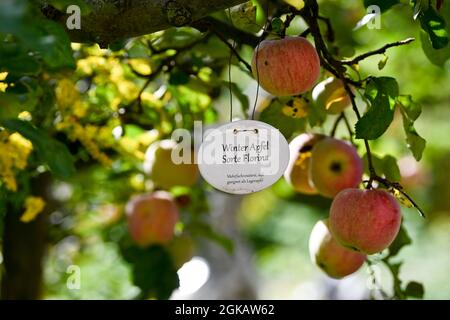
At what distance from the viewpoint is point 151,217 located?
177 centimetres

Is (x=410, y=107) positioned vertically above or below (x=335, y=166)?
above

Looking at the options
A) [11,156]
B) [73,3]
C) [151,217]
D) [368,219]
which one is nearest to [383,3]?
[368,219]

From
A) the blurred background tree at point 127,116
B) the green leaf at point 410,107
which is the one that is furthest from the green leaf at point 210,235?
the green leaf at point 410,107

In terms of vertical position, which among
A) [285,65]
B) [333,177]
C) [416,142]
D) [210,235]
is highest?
[285,65]

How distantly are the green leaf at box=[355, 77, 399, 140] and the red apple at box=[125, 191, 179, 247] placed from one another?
74 centimetres

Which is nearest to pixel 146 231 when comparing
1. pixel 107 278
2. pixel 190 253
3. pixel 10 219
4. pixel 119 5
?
pixel 190 253

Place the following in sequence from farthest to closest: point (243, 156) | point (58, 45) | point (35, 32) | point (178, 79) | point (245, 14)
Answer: point (178, 79) < point (245, 14) < point (243, 156) < point (58, 45) < point (35, 32)

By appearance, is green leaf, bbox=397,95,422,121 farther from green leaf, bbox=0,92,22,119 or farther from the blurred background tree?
green leaf, bbox=0,92,22,119

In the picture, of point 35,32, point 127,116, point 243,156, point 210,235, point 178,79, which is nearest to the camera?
point 35,32

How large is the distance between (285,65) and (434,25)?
0.72 ft

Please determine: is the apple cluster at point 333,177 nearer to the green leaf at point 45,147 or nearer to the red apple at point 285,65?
the red apple at point 285,65

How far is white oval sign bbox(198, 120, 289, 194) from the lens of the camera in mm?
1084

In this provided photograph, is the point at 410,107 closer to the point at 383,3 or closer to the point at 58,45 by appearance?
the point at 383,3

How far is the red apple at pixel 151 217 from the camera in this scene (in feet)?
5.89
